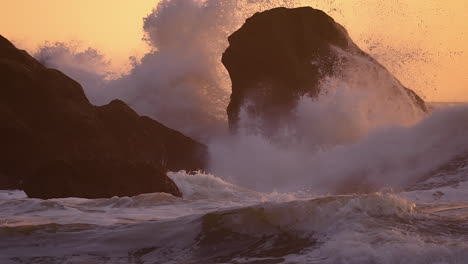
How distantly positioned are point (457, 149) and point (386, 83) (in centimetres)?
674

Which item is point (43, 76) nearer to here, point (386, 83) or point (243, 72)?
point (243, 72)

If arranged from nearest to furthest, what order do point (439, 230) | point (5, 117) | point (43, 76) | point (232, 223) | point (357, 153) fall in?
point (439, 230) < point (232, 223) < point (5, 117) < point (43, 76) < point (357, 153)

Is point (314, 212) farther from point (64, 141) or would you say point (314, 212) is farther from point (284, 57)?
point (284, 57)

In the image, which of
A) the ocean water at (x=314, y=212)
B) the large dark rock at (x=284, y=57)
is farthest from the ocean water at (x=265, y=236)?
the large dark rock at (x=284, y=57)

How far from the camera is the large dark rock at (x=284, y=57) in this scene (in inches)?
1179

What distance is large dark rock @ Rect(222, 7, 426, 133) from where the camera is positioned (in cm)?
2995

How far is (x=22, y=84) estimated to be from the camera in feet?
71.4

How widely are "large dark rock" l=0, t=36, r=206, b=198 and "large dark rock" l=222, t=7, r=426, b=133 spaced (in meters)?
7.51

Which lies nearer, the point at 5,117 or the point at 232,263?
the point at 232,263

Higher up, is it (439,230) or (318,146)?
(318,146)

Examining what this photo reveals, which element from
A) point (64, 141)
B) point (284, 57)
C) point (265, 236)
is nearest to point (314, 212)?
point (265, 236)

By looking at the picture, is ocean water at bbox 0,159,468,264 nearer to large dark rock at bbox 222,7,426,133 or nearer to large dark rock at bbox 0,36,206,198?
large dark rock at bbox 0,36,206,198

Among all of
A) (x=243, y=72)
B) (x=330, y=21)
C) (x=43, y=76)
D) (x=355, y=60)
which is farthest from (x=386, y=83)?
(x=43, y=76)

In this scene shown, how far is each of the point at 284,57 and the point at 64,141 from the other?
459 inches
